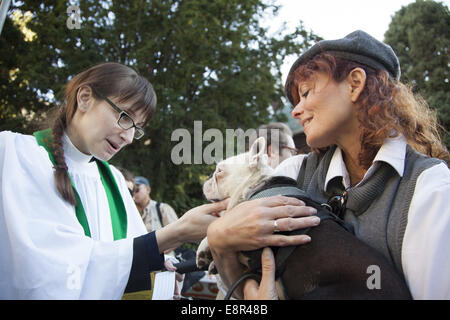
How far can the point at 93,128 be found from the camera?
198 cm

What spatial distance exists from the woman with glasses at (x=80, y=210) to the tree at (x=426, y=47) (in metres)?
1.46

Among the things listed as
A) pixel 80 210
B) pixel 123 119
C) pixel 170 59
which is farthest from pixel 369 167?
pixel 170 59

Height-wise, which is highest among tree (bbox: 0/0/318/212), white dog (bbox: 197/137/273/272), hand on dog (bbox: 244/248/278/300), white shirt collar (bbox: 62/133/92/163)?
tree (bbox: 0/0/318/212)

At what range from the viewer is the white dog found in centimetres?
197

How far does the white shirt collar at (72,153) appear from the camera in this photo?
2107 millimetres

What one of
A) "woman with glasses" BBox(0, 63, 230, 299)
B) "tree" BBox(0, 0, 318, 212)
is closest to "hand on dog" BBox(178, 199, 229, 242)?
"woman with glasses" BBox(0, 63, 230, 299)

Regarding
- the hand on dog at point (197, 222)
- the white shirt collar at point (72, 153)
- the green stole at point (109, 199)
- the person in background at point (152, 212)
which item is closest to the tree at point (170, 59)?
the person in background at point (152, 212)

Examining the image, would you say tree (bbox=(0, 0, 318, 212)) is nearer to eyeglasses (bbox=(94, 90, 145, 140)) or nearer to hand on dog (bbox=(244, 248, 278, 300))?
eyeglasses (bbox=(94, 90, 145, 140))

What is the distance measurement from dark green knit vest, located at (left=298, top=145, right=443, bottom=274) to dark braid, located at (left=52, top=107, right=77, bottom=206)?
1343 millimetres

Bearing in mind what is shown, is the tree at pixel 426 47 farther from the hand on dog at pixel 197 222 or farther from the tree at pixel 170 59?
the tree at pixel 170 59

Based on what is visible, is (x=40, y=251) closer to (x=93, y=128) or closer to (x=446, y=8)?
(x=93, y=128)

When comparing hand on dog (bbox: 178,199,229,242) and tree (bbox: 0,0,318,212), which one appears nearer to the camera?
hand on dog (bbox: 178,199,229,242)

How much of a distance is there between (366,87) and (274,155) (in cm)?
Answer: 157
